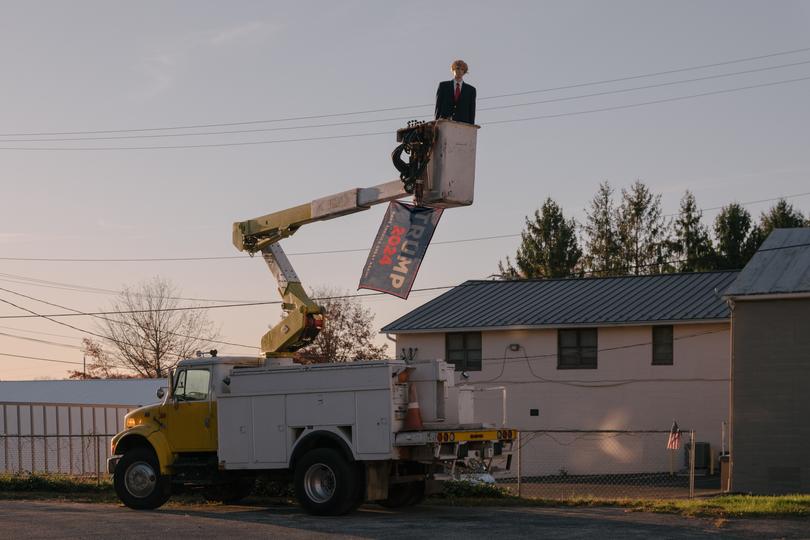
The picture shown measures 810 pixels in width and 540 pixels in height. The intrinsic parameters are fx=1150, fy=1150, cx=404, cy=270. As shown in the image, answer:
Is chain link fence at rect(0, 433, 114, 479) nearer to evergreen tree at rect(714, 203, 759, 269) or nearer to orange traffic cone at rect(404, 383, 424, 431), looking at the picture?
orange traffic cone at rect(404, 383, 424, 431)

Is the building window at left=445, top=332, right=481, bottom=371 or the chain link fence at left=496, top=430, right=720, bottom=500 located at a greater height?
the building window at left=445, top=332, right=481, bottom=371

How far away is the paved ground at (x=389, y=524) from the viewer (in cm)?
1509

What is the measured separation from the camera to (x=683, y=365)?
3444 centimetres

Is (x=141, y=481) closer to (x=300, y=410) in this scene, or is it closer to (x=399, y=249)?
(x=300, y=410)

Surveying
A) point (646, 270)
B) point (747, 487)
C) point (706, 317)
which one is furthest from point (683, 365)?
point (646, 270)

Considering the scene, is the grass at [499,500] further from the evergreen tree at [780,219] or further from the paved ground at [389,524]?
the evergreen tree at [780,219]

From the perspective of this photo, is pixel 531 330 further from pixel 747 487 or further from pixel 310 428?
pixel 310 428

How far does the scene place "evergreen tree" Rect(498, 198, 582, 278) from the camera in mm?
69500

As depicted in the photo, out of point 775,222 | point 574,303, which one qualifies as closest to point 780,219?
point 775,222

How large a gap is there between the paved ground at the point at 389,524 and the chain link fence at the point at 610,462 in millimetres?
12709

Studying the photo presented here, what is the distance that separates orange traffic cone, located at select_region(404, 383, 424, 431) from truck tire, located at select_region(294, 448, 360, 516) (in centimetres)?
107

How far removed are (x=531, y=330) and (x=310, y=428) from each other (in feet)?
66.2

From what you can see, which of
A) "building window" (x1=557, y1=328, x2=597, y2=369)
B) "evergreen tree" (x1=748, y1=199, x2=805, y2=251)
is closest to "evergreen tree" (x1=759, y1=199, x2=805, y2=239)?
"evergreen tree" (x1=748, y1=199, x2=805, y2=251)

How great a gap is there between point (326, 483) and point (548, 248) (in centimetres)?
5386
